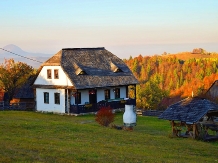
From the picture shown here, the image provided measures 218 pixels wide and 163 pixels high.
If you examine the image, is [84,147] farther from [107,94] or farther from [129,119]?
[107,94]

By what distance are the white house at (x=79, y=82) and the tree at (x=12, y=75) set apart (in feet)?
27.0

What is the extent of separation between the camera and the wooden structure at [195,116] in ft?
89.7

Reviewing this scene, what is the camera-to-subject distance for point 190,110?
2805 centimetres

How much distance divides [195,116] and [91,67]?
75.4 ft

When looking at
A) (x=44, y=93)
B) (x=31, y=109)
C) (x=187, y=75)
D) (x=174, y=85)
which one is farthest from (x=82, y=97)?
(x=187, y=75)

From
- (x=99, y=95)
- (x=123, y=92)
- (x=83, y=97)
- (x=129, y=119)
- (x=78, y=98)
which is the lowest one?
(x=129, y=119)

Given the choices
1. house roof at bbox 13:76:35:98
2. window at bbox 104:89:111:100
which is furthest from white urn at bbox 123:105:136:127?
house roof at bbox 13:76:35:98

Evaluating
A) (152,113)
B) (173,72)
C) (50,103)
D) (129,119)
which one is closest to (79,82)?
(50,103)

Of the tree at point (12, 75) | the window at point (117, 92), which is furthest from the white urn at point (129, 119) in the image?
the tree at point (12, 75)

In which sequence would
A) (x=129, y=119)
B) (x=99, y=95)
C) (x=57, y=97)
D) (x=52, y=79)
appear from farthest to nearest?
(x=99, y=95)
(x=52, y=79)
(x=57, y=97)
(x=129, y=119)

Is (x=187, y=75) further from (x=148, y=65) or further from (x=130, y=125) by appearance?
(x=130, y=125)

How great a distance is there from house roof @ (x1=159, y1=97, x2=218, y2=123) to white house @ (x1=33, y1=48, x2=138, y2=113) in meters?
17.4

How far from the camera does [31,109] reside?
51.0 meters

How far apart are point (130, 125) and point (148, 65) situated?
460ft
